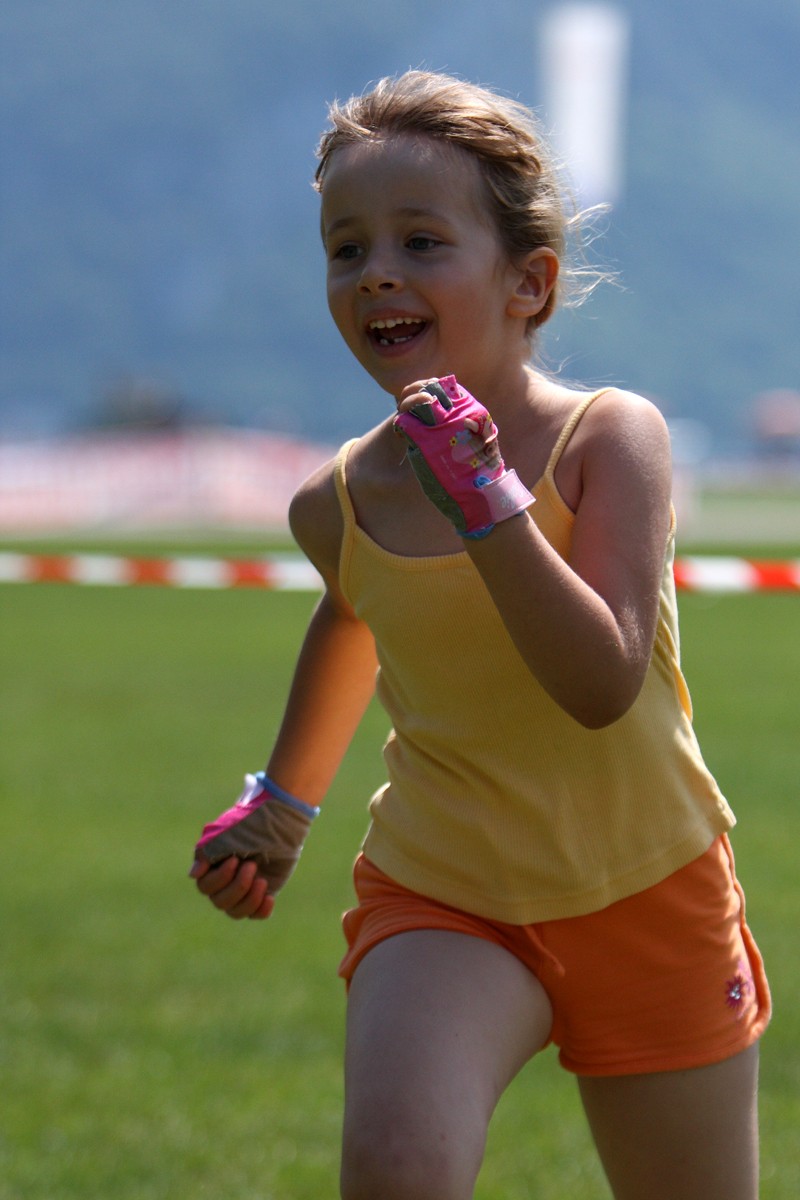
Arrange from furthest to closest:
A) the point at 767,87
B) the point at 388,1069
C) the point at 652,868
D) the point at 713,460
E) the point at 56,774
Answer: the point at 767,87, the point at 713,460, the point at 56,774, the point at 652,868, the point at 388,1069

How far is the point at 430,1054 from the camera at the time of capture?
2256mm

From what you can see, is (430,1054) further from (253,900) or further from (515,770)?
(253,900)

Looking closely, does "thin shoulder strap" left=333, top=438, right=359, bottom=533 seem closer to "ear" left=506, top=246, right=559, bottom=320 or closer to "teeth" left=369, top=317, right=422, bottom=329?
"teeth" left=369, top=317, right=422, bottom=329

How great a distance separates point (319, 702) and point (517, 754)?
537 millimetres

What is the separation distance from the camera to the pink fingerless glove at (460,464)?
2.13 m

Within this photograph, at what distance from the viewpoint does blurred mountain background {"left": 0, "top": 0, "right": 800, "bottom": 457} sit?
11862 centimetres

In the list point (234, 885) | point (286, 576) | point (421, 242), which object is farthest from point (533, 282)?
point (286, 576)

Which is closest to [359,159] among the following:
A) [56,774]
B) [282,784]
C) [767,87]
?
[282,784]

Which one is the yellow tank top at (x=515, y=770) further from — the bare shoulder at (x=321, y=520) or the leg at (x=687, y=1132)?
the leg at (x=687, y=1132)

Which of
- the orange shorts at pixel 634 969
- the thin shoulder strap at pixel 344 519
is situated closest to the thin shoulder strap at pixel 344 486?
the thin shoulder strap at pixel 344 519

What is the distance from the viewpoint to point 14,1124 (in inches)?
155

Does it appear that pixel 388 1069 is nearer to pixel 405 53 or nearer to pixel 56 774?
pixel 56 774

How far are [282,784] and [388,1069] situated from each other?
2.50 feet

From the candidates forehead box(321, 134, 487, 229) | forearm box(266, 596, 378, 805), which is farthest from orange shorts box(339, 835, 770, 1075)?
forehead box(321, 134, 487, 229)
